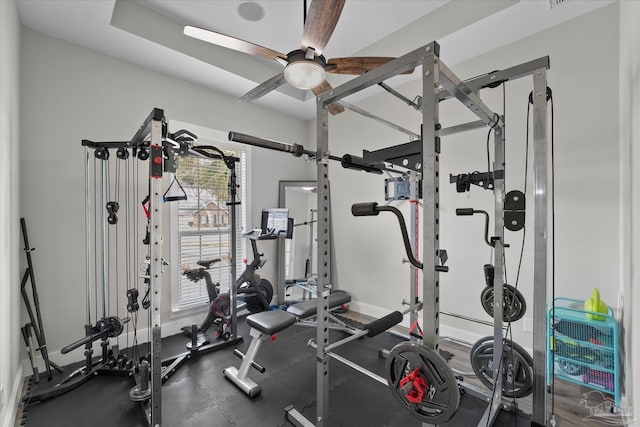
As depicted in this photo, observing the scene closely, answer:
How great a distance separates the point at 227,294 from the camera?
315 centimetres

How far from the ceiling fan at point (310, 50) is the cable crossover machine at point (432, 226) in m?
0.29

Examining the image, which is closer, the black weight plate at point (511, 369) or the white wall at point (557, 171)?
the black weight plate at point (511, 369)

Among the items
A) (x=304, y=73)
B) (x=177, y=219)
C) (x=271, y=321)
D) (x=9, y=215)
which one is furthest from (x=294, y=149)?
(x=177, y=219)

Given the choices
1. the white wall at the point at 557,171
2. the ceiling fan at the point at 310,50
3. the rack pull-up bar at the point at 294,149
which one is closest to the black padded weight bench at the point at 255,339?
the rack pull-up bar at the point at 294,149

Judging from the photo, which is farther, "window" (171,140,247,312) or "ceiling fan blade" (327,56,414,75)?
"window" (171,140,247,312)

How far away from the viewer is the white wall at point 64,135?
240cm

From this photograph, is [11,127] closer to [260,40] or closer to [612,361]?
[260,40]

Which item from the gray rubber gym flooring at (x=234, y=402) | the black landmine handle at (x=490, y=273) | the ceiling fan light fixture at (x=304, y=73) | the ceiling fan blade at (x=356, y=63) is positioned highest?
the ceiling fan blade at (x=356, y=63)

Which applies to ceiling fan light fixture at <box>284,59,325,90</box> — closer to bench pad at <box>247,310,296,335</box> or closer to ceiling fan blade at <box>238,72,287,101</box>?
ceiling fan blade at <box>238,72,287,101</box>

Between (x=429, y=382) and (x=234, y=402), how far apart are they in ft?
5.48

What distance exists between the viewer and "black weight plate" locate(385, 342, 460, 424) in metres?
0.98

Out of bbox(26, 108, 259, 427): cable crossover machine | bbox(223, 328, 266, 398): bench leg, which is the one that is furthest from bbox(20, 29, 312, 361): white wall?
bbox(223, 328, 266, 398): bench leg

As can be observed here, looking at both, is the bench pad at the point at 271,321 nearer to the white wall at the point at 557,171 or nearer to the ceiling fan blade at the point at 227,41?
the white wall at the point at 557,171

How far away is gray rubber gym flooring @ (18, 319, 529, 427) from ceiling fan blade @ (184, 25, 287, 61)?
94.9 inches
